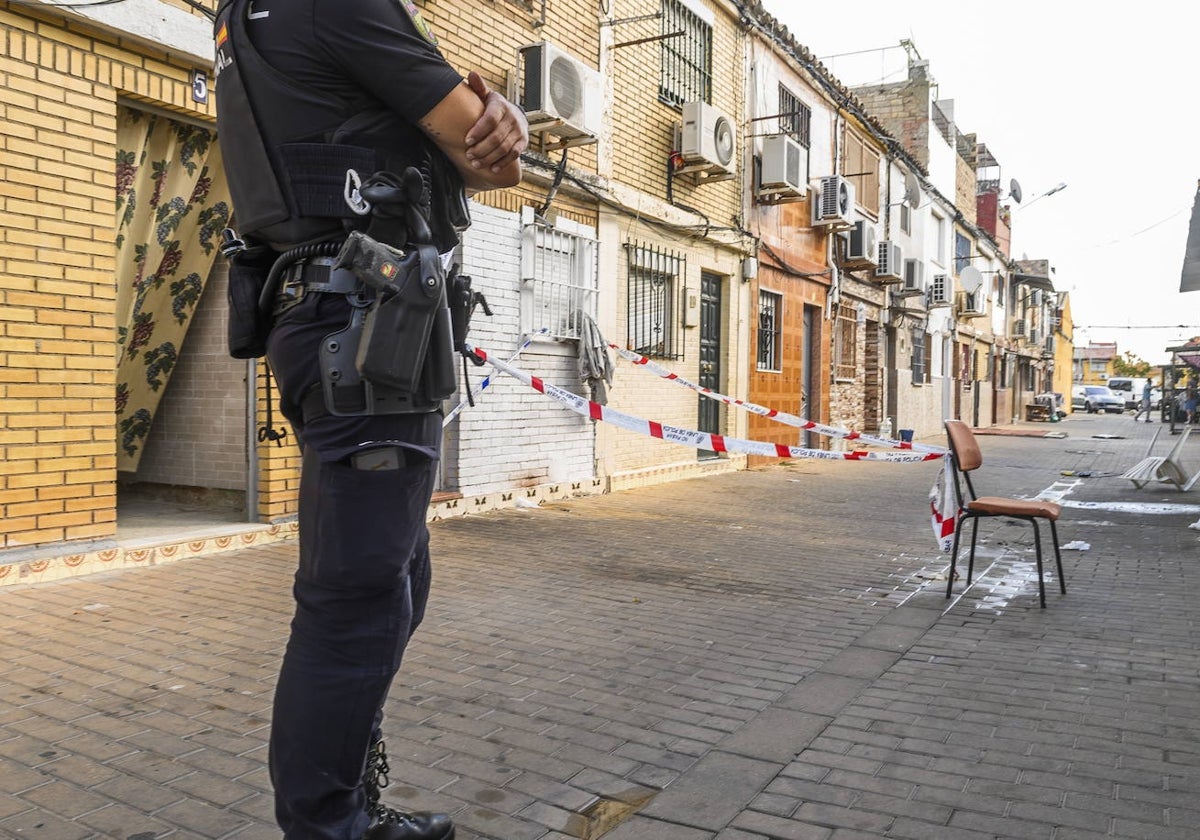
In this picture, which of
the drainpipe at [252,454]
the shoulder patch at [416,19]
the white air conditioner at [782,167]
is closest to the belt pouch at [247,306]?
the shoulder patch at [416,19]

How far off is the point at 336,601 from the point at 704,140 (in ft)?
33.4

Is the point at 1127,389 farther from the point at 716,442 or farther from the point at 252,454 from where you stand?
the point at 252,454

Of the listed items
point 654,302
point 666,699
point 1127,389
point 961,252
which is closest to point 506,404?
point 654,302

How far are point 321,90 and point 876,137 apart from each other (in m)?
19.2

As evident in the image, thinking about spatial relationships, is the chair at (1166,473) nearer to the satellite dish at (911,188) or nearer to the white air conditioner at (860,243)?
the white air conditioner at (860,243)

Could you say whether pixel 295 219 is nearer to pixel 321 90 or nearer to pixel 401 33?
pixel 321 90

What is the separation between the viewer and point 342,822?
6.21 ft

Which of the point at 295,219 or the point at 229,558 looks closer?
the point at 295,219

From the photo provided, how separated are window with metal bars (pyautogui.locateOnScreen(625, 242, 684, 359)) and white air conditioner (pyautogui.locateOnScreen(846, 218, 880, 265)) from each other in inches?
278

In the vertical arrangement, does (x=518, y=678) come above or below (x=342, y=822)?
below

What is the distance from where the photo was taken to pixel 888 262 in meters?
19.7

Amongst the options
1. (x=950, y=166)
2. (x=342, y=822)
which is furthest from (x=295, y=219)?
(x=950, y=166)

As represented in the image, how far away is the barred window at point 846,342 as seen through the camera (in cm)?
1797

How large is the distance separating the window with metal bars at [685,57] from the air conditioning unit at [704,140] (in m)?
0.42
